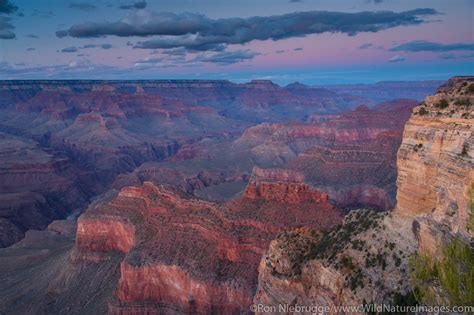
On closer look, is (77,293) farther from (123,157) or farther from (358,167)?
(123,157)

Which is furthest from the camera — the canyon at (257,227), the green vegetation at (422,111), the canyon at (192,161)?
the canyon at (192,161)

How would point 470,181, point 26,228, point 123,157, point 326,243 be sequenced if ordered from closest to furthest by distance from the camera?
point 470,181 → point 326,243 → point 26,228 → point 123,157

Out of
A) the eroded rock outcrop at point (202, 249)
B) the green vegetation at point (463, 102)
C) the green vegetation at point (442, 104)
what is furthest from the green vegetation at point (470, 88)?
the eroded rock outcrop at point (202, 249)

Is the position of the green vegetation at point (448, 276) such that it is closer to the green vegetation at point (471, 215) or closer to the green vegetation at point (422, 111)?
the green vegetation at point (471, 215)

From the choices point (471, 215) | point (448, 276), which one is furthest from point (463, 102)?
point (448, 276)

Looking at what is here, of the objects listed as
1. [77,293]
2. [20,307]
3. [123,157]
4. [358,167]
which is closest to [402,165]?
[77,293]

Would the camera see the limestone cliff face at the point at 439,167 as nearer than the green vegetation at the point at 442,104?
Yes

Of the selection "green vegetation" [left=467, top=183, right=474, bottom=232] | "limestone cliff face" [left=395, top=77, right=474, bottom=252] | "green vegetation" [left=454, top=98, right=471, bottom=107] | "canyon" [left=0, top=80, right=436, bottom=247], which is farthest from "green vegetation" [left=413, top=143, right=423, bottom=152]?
"canyon" [left=0, top=80, right=436, bottom=247]

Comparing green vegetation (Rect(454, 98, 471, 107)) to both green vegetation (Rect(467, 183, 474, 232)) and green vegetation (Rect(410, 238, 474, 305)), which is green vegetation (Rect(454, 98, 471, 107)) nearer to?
green vegetation (Rect(467, 183, 474, 232))
